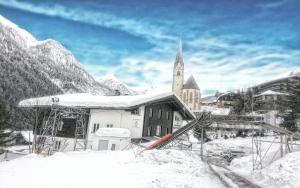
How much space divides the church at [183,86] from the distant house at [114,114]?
7828 cm

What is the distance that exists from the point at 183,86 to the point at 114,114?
91.0 m

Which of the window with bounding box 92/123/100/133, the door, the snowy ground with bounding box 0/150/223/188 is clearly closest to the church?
the window with bounding box 92/123/100/133

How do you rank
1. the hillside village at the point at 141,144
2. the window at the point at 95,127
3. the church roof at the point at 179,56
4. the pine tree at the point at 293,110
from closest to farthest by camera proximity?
the hillside village at the point at 141,144
the window at the point at 95,127
the pine tree at the point at 293,110
the church roof at the point at 179,56

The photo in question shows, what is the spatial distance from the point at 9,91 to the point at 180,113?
194ft

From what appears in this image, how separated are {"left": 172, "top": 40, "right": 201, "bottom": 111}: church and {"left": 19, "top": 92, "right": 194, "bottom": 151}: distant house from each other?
7828 cm

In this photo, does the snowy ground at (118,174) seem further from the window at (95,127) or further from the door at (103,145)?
the window at (95,127)

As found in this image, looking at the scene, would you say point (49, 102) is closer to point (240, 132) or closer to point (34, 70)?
point (240, 132)

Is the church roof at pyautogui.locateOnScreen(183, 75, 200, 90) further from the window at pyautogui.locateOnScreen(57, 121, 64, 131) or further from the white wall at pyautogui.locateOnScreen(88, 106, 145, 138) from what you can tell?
the white wall at pyautogui.locateOnScreen(88, 106, 145, 138)

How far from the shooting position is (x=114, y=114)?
121 ft

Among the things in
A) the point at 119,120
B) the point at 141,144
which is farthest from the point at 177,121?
the point at 141,144

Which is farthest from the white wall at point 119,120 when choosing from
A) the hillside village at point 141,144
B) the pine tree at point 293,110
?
the pine tree at point 293,110

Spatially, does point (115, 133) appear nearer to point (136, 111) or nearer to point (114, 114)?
point (114, 114)

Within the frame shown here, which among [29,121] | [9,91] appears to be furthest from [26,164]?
[9,91]

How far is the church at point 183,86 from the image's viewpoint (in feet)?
395
